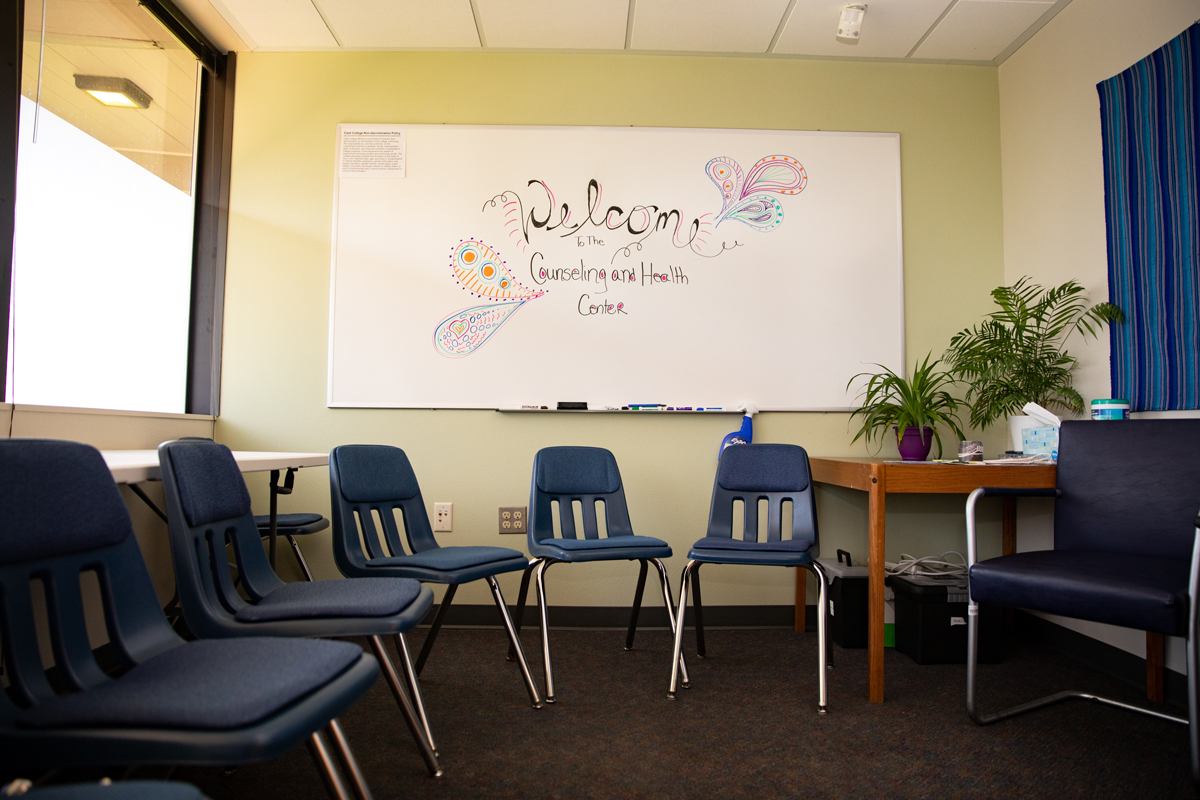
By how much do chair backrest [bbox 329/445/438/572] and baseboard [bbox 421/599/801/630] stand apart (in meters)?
0.72

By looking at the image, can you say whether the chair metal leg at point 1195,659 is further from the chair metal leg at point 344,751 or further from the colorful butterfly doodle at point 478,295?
the colorful butterfly doodle at point 478,295

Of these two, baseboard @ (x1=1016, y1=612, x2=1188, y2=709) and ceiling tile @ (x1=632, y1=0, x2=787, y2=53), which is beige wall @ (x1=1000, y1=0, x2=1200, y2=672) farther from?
ceiling tile @ (x1=632, y1=0, x2=787, y2=53)

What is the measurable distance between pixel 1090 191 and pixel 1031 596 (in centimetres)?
178

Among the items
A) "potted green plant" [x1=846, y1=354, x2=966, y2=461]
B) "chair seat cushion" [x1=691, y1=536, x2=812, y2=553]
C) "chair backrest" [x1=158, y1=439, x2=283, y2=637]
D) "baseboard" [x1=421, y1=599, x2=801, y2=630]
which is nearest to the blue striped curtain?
"potted green plant" [x1=846, y1=354, x2=966, y2=461]

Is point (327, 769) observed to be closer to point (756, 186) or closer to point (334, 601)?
point (334, 601)

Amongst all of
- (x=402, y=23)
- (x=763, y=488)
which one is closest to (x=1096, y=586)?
(x=763, y=488)

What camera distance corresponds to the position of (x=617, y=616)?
2924 millimetres

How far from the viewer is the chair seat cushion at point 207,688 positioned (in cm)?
82

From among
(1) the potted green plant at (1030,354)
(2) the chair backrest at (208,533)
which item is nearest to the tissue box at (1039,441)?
(1) the potted green plant at (1030,354)

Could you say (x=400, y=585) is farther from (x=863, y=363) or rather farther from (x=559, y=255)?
(x=863, y=363)

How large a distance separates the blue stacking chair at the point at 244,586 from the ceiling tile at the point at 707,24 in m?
2.40

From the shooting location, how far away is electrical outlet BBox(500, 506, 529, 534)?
2.94m

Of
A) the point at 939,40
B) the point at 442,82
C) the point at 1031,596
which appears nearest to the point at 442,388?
the point at 442,82

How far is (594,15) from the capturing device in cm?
280
